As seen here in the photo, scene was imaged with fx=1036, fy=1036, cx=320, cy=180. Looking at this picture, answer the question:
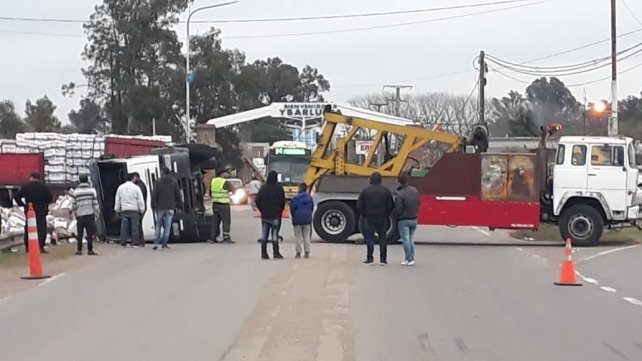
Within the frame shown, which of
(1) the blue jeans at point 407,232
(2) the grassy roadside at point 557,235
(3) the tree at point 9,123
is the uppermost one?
(3) the tree at point 9,123

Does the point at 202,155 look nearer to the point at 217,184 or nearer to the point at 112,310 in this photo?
the point at 217,184

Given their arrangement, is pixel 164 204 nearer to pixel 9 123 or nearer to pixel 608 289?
pixel 608 289

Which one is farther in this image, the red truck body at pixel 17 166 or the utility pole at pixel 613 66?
the red truck body at pixel 17 166

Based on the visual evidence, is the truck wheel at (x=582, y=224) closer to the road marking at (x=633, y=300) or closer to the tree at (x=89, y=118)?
the road marking at (x=633, y=300)

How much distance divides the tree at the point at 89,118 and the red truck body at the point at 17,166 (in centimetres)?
2827

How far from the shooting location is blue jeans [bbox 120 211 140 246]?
22.6m

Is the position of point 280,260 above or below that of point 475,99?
below

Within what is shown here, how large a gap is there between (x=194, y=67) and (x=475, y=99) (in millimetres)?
27921

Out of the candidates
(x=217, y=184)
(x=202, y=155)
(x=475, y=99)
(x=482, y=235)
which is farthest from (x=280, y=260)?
(x=475, y=99)

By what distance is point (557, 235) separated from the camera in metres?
27.8

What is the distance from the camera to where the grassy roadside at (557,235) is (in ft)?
87.2

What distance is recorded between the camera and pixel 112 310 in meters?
13.0

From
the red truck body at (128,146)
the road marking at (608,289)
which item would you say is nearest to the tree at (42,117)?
the red truck body at (128,146)

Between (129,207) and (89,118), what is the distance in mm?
69599
